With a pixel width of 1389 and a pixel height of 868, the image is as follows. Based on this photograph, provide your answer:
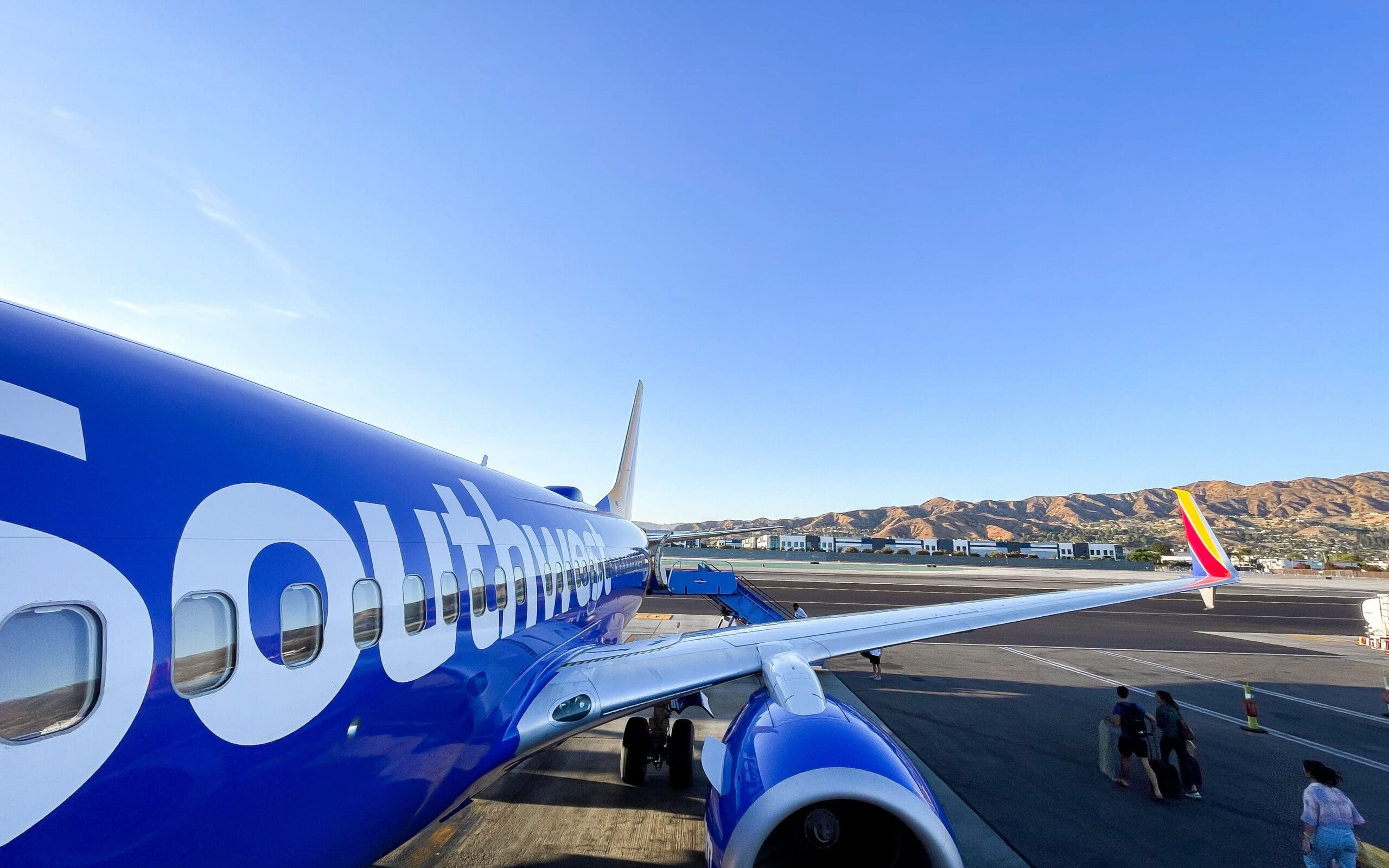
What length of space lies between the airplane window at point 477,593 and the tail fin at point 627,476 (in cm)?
1256

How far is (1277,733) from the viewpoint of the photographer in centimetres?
1215

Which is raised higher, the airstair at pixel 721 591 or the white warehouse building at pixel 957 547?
the airstair at pixel 721 591

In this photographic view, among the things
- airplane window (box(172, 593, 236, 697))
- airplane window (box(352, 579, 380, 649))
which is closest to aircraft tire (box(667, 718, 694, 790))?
airplane window (box(352, 579, 380, 649))

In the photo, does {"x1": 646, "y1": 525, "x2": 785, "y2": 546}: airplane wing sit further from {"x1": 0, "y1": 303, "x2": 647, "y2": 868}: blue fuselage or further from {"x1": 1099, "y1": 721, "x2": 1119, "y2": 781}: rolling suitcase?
{"x1": 0, "y1": 303, "x2": 647, "y2": 868}: blue fuselage

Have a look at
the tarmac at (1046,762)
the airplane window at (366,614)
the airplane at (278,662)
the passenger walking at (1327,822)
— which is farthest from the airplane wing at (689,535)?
the airplane window at (366,614)

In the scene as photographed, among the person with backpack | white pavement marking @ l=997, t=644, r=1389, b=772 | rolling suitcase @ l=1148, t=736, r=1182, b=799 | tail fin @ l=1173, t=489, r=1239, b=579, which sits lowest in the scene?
white pavement marking @ l=997, t=644, r=1389, b=772

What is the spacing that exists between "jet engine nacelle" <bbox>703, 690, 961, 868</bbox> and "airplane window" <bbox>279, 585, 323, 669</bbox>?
9.52 ft

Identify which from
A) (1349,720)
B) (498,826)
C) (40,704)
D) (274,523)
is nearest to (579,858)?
(498,826)

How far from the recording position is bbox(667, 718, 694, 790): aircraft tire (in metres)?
8.71

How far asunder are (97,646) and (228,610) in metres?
0.55

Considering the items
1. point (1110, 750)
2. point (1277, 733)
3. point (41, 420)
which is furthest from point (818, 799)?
point (1277, 733)

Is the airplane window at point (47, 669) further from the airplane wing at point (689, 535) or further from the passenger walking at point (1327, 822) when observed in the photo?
the airplane wing at point (689, 535)

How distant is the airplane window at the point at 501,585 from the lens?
561 cm

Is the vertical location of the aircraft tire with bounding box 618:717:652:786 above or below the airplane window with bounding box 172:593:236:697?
below
